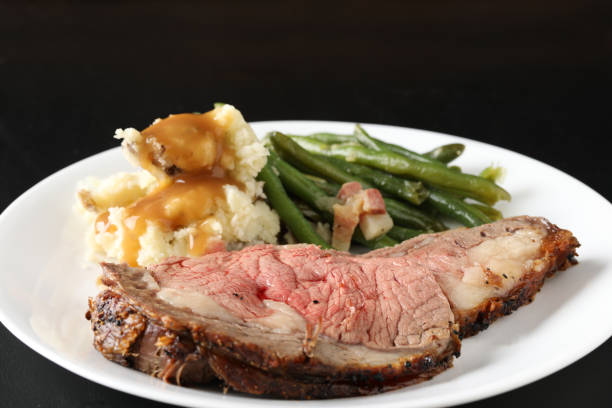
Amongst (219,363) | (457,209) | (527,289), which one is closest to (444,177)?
(457,209)

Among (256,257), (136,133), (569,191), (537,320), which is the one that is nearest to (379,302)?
(256,257)

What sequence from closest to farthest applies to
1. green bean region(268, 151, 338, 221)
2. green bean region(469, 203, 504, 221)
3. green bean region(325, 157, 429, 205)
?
green bean region(268, 151, 338, 221)
green bean region(325, 157, 429, 205)
green bean region(469, 203, 504, 221)

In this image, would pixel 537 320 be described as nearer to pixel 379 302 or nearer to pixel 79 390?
pixel 379 302

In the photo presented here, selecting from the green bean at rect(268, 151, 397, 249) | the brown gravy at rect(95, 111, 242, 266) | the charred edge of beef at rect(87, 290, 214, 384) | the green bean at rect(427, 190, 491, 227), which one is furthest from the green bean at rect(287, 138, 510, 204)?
the charred edge of beef at rect(87, 290, 214, 384)

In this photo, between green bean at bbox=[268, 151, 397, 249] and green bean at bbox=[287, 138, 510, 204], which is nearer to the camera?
green bean at bbox=[268, 151, 397, 249]

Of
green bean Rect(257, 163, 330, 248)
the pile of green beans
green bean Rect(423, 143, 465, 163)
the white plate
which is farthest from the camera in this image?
green bean Rect(423, 143, 465, 163)

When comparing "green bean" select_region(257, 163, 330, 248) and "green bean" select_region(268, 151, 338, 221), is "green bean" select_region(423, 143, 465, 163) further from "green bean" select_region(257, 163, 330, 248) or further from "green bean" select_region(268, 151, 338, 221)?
"green bean" select_region(257, 163, 330, 248)

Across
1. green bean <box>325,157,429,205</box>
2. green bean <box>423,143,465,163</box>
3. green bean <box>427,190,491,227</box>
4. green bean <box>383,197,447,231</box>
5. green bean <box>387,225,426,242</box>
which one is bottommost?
green bean <box>387,225,426,242</box>
